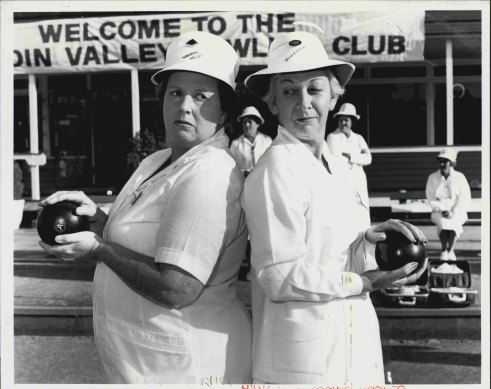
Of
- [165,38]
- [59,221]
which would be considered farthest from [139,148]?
[59,221]

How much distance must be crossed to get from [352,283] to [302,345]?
254mm

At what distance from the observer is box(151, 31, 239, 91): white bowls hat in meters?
2.45

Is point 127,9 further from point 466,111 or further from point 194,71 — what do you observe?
point 466,111

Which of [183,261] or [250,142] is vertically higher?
[250,142]

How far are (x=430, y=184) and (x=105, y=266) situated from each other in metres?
8.17

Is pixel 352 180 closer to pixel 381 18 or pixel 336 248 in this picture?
pixel 336 248

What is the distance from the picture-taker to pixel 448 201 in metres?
9.90

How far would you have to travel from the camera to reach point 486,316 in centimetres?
288

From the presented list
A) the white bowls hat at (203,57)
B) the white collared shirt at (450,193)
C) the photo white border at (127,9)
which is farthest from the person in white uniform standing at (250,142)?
the white bowls hat at (203,57)

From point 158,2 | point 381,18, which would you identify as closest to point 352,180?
point 158,2

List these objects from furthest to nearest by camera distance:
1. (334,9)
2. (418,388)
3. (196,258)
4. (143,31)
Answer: (143,31)
(334,9)
(418,388)
(196,258)

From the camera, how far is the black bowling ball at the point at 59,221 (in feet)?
7.95

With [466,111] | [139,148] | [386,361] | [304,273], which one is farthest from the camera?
[466,111]

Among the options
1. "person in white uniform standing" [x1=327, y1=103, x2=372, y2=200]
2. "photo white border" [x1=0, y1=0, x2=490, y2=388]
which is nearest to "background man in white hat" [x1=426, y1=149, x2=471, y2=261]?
"person in white uniform standing" [x1=327, y1=103, x2=372, y2=200]
